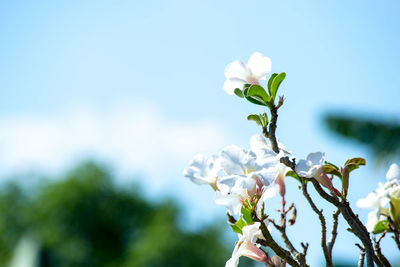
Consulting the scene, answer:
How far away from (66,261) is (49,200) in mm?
2943

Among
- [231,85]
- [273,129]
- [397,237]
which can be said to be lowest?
[397,237]

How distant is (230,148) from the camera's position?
0.76 metres

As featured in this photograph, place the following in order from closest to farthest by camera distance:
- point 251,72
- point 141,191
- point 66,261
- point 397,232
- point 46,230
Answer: point 397,232
point 251,72
point 66,261
point 46,230
point 141,191

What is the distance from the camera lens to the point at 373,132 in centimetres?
965

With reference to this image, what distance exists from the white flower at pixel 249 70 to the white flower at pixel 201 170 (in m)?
0.14

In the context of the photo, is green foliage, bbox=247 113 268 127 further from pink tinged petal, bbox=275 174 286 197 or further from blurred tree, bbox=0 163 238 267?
blurred tree, bbox=0 163 238 267

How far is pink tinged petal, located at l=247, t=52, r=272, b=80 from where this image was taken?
2.92 ft

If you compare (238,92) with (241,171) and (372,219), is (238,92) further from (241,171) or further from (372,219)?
(372,219)

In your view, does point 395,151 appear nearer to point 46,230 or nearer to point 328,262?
point 328,262

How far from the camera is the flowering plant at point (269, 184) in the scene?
72 centimetres

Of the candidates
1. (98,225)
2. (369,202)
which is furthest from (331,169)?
(98,225)

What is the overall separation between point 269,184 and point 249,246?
120mm

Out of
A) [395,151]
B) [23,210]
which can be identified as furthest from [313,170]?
[23,210]

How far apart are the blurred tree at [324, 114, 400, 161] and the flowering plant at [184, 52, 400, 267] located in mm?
8686
